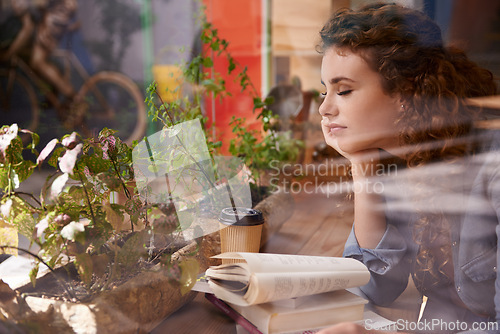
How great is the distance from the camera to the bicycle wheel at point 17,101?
833mm

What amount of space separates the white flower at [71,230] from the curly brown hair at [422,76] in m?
0.58

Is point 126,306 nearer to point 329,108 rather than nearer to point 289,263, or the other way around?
point 289,263

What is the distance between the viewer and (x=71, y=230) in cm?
58

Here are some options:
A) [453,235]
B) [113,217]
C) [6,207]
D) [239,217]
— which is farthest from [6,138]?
[453,235]

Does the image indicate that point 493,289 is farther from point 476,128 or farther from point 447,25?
point 447,25

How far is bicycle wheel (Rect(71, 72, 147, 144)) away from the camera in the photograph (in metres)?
0.86

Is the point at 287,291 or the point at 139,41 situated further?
the point at 139,41

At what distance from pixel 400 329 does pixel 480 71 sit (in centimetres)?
49

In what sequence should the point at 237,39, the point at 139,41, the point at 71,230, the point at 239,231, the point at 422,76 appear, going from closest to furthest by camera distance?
the point at 71,230 → the point at 422,76 → the point at 239,231 → the point at 139,41 → the point at 237,39

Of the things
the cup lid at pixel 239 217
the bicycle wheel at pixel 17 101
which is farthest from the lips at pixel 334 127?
the bicycle wheel at pixel 17 101

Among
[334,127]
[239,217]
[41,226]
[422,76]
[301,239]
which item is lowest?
[301,239]

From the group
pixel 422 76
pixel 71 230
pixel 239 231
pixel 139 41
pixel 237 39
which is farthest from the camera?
pixel 237 39

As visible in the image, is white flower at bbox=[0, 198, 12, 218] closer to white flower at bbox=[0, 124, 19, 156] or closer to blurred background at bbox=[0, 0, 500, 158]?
white flower at bbox=[0, 124, 19, 156]

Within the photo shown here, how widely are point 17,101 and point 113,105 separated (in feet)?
0.70
